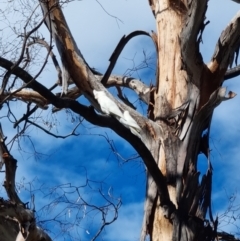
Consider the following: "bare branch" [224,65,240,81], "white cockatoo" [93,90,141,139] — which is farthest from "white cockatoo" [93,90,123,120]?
"bare branch" [224,65,240,81]

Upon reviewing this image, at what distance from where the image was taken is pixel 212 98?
4.33 metres

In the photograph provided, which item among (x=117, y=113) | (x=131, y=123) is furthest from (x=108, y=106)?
(x=131, y=123)

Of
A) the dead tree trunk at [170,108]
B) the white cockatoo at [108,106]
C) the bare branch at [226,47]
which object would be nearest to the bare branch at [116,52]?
the dead tree trunk at [170,108]

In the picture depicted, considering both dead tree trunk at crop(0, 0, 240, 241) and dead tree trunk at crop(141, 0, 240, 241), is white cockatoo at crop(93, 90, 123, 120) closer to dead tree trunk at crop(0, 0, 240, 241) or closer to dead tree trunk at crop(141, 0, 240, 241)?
dead tree trunk at crop(0, 0, 240, 241)

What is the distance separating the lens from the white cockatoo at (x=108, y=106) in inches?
185

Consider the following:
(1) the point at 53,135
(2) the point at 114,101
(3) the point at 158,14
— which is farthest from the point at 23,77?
(3) the point at 158,14

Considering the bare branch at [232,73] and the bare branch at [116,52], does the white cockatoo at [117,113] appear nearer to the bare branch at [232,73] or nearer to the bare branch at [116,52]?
the bare branch at [116,52]

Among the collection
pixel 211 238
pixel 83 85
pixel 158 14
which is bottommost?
pixel 211 238

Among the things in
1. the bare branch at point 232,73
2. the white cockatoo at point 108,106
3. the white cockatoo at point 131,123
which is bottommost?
the white cockatoo at point 131,123

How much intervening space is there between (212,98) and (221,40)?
2.30ft

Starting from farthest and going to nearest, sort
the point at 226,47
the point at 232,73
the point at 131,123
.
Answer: the point at 232,73 < the point at 226,47 < the point at 131,123

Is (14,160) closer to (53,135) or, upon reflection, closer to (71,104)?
(53,135)

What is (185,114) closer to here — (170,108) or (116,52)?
(170,108)

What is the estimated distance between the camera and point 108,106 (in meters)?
4.72
